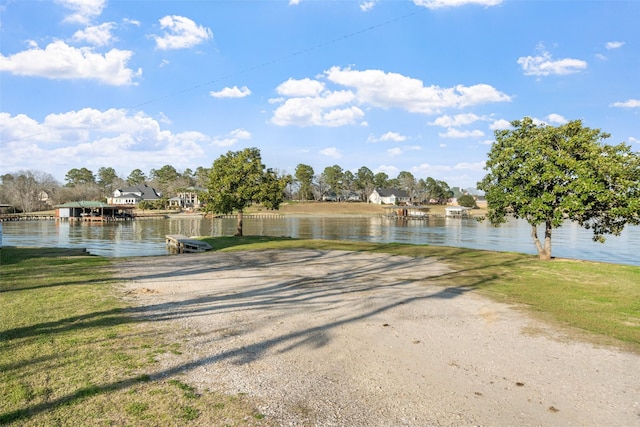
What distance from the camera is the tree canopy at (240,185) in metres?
29.8

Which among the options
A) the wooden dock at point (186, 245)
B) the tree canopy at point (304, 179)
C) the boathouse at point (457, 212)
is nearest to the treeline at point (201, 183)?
the tree canopy at point (304, 179)

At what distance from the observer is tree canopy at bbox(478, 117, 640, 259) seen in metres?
15.2

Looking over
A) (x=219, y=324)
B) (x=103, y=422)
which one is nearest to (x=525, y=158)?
(x=219, y=324)

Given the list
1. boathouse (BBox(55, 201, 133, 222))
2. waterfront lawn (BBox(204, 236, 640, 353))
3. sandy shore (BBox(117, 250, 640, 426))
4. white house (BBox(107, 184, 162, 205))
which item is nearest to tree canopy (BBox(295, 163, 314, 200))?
white house (BBox(107, 184, 162, 205))

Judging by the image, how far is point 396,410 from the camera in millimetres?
4258

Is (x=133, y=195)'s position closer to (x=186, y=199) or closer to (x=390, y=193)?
(x=186, y=199)

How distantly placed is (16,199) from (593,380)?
382ft

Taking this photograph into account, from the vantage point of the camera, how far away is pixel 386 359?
5727 millimetres

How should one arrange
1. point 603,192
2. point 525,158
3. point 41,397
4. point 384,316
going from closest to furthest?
point 41,397 < point 384,316 < point 603,192 < point 525,158

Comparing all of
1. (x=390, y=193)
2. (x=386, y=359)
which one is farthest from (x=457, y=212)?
(x=386, y=359)

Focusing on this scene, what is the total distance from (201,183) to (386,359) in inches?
5749

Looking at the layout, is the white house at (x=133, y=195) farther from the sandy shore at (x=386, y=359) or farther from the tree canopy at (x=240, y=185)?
the sandy shore at (x=386, y=359)

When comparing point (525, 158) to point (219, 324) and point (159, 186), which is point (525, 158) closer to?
point (219, 324)

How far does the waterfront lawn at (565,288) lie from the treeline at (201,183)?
99.7 m
